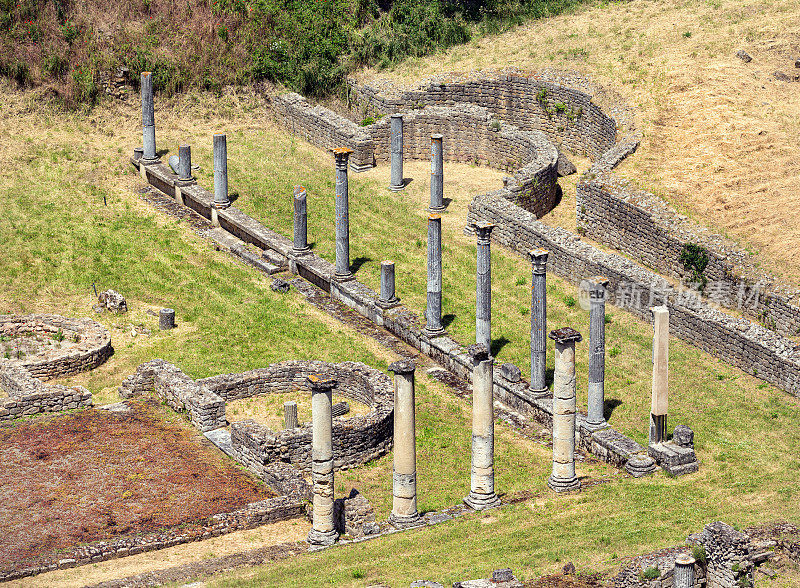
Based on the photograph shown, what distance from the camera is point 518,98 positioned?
5416cm

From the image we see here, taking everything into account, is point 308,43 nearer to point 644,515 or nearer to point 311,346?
point 311,346

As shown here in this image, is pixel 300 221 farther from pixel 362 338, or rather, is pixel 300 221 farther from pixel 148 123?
pixel 148 123

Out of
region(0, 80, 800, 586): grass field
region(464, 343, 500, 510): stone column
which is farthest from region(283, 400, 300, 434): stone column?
region(464, 343, 500, 510): stone column

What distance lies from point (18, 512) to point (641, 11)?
1170 inches

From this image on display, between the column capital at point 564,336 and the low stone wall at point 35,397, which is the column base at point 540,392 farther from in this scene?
the low stone wall at point 35,397

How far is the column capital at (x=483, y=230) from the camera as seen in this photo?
38938 mm

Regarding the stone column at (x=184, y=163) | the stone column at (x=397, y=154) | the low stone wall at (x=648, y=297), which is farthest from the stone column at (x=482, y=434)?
the stone column at (x=184, y=163)

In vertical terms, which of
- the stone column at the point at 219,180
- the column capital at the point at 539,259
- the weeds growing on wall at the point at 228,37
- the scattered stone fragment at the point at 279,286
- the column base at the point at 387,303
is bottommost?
the scattered stone fragment at the point at 279,286

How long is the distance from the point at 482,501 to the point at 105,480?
772cm

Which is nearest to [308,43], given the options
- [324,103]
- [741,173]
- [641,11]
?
[324,103]

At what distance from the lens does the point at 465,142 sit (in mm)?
52625

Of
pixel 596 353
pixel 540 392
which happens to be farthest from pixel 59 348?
pixel 596 353

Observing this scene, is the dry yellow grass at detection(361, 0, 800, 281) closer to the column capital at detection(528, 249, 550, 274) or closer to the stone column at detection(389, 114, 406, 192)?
the stone column at detection(389, 114, 406, 192)

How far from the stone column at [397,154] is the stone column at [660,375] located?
631 inches
